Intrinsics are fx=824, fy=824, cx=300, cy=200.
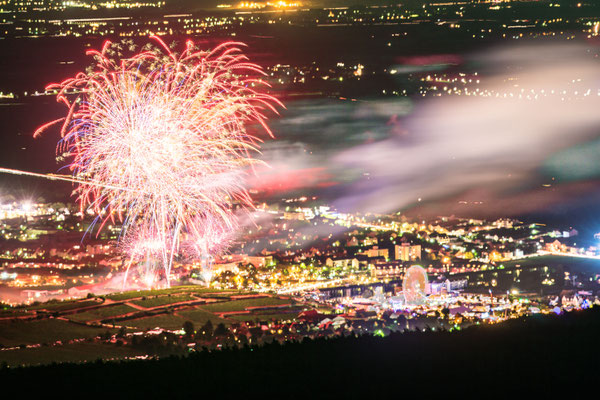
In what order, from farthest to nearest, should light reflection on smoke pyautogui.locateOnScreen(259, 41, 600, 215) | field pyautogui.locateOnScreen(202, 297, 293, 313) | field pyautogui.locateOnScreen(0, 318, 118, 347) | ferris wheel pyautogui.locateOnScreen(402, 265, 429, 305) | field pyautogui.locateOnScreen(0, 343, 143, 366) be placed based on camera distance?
light reflection on smoke pyautogui.locateOnScreen(259, 41, 600, 215) < ferris wheel pyautogui.locateOnScreen(402, 265, 429, 305) < field pyautogui.locateOnScreen(202, 297, 293, 313) < field pyautogui.locateOnScreen(0, 318, 118, 347) < field pyautogui.locateOnScreen(0, 343, 143, 366)

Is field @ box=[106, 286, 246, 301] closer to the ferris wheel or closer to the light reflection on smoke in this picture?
the ferris wheel

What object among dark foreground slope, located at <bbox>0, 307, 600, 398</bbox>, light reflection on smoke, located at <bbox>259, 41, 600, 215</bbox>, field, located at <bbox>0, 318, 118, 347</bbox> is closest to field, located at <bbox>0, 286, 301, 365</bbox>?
field, located at <bbox>0, 318, 118, 347</bbox>

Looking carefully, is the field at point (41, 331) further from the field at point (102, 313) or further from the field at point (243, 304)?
the field at point (243, 304)

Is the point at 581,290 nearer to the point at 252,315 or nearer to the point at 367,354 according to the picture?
the point at 252,315

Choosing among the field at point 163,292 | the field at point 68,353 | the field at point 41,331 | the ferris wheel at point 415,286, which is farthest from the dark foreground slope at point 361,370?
the ferris wheel at point 415,286

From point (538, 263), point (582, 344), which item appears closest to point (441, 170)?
point (538, 263)

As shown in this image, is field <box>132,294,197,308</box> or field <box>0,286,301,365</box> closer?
field <box>0,286,301,365</box>
